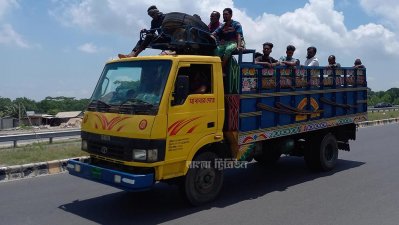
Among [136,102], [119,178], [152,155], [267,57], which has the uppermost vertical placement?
[267,57]

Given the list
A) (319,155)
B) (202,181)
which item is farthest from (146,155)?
(319,155)

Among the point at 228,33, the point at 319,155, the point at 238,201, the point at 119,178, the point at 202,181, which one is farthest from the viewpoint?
the point at 319,155

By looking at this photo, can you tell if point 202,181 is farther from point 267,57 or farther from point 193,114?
point 267,57

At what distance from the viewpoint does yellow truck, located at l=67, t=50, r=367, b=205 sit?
5.31m

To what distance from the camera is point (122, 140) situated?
540cm

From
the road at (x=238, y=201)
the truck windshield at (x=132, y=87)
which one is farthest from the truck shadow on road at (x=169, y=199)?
the truck windshield at (x=132, y=87)

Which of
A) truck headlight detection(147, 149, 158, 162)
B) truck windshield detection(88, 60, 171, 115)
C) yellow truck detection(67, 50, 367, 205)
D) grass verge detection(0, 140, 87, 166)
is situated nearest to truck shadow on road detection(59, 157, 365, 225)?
yellow truck detection(67, 50, 367, 205)

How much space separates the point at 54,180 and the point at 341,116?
611 cm

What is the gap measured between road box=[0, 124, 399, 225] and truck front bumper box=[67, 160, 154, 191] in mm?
493

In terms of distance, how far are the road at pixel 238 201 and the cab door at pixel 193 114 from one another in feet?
3.18

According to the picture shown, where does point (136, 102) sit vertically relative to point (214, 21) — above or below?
below

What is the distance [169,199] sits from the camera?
6371 mm

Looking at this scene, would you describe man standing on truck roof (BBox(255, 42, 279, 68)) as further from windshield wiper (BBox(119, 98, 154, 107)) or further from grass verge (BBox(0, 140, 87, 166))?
grass verge (BBox(0, 140, 87, 166))

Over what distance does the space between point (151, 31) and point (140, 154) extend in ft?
8.24
